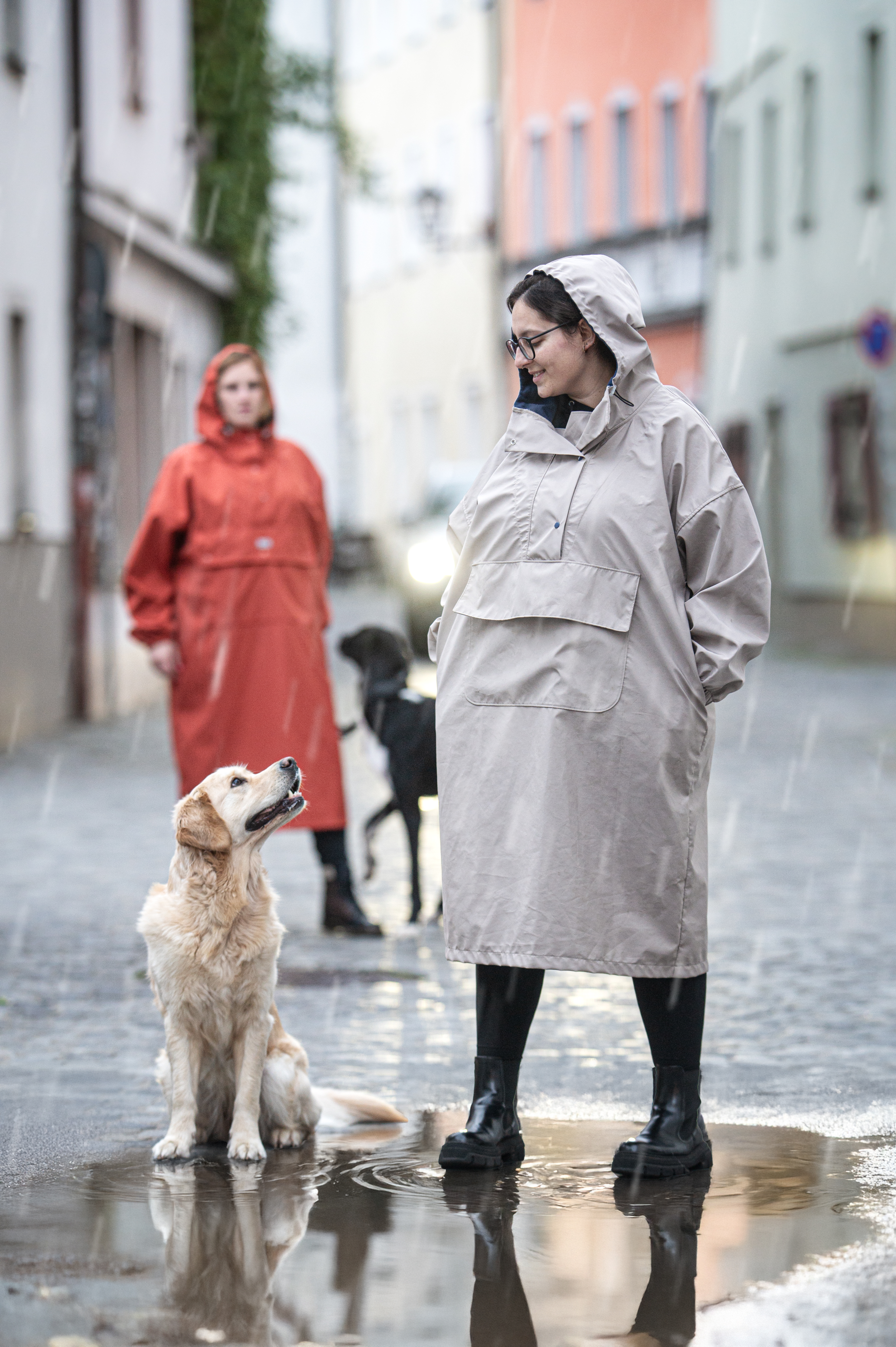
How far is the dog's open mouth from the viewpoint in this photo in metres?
5.13

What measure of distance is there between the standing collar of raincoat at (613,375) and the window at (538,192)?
3748cm

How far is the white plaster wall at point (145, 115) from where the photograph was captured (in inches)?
739

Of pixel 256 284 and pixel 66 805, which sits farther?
pixel 256 284

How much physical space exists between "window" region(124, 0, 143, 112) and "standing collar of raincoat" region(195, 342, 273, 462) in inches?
525

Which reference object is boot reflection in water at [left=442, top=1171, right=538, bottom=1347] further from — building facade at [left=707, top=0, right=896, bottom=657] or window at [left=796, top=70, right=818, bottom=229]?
window at [left=796, top=70, right=818, bottom=229]

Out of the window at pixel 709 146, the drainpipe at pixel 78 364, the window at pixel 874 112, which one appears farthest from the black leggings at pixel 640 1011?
the window at pixel 709 146

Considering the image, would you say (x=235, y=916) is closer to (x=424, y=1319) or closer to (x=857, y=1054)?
(x=424, y=1319)

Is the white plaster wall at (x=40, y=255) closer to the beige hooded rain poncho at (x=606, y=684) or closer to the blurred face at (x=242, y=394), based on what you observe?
the blurred face at (x=242, y=394)

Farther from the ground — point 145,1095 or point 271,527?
point 271,527

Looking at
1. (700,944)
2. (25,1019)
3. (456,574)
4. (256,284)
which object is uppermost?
(256,284)

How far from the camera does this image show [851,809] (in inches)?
468

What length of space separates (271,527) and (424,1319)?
14.7ft

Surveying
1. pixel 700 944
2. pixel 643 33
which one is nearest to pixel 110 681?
pixel 700 944

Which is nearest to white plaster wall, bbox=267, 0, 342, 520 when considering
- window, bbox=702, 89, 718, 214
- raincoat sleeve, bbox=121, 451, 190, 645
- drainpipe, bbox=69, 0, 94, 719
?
window, bbox=702, 89, 718, 214
